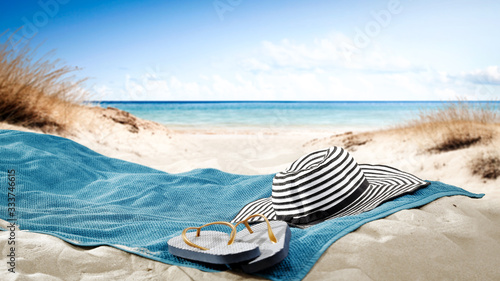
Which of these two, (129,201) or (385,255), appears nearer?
(385,255)

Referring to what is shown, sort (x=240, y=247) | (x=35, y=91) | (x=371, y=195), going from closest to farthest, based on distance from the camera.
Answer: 1. (x=240, y=247)
2. (x=371, y=195)
3. (x=35, y=91)

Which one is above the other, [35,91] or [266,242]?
[35,91]

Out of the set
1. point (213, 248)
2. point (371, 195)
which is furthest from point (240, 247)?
point (371, 195)

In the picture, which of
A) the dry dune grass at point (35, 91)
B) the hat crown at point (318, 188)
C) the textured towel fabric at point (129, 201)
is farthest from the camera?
the dry dune grass at point (35, 91)

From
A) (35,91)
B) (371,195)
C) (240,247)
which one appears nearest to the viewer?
(240,247)

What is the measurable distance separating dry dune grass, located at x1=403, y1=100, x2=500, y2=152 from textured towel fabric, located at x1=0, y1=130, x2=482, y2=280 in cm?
209

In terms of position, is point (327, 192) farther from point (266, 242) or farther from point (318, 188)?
point (266, 242)

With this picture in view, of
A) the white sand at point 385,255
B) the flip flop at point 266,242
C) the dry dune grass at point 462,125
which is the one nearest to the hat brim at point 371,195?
the white sand at point 385,255

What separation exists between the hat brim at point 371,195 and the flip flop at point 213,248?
1.09 feet

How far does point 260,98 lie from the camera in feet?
61.6

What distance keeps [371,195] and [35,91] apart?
3.81m

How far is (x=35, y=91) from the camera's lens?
13.1 ft

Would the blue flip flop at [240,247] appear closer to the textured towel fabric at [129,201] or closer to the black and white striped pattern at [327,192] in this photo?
the textured towel fabric at [129,201]

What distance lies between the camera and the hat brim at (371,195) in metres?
1.48
